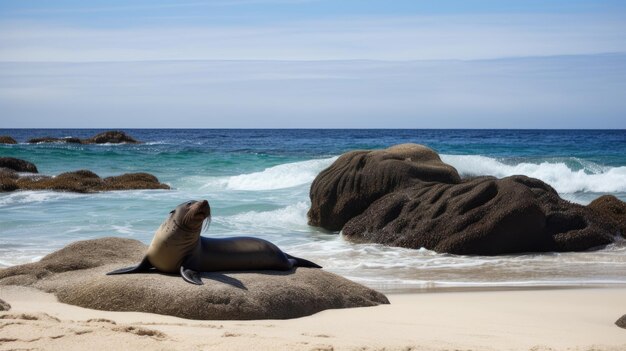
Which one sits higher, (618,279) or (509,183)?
(509,183)

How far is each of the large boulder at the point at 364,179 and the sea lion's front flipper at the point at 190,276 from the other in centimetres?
784

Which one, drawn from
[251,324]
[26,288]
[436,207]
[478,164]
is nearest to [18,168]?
[478,164]

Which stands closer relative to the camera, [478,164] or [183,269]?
[183,269]

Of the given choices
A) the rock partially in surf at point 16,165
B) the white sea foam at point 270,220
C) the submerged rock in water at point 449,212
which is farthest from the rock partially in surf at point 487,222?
the rock partially in surf at point 16,165

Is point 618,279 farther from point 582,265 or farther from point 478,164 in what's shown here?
point 478,164

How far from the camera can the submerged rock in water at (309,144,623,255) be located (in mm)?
12883

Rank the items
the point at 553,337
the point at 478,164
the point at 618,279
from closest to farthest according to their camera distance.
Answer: the point at 553,337 → the point at 618,279 → the point at 478,164

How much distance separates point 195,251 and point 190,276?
1.35ft

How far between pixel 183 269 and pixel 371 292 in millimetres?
1851

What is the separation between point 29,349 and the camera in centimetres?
544

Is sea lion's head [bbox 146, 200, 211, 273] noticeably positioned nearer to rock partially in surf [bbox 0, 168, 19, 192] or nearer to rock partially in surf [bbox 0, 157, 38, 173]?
rock partially in surf [bbox 0, 168, 19, 192]

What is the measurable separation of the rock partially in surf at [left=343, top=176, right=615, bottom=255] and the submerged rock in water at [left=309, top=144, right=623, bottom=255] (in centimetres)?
1

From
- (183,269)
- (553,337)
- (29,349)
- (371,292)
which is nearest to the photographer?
(29,349)

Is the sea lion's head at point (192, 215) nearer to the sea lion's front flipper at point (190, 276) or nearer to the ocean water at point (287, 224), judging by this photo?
the sea lion's front flipper at point (190, 276)
